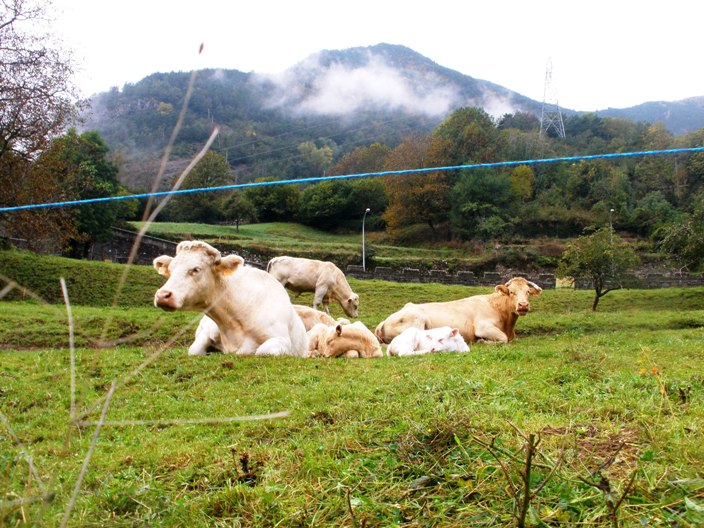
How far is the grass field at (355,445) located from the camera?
7.38 feet

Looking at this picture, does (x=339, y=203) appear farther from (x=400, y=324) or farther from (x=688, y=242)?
(x=400, y=324)

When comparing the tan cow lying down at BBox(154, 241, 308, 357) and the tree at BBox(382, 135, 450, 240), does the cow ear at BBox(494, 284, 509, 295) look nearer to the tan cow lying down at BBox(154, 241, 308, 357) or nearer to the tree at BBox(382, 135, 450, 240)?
the tan cow lying down at BBox(154, 241, 308, 357)

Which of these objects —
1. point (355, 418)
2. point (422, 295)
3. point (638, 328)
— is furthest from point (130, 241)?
point (355, 418)

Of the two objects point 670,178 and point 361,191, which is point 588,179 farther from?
point 361,191

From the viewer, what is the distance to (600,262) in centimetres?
2641

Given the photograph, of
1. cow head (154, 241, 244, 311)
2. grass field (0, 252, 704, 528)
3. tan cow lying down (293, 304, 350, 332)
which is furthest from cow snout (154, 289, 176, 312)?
tan cow lying down (293, 304, 350, 332)

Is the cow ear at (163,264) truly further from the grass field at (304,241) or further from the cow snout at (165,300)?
the grass field at (304,241)

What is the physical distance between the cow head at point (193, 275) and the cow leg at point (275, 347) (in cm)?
91

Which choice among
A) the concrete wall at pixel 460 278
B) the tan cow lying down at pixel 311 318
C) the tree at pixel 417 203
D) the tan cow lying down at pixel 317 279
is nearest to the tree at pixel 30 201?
the tan cow lying down at pixel 317 279

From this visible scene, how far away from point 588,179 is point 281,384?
7498 cm

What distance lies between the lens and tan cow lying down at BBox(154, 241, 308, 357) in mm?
7547

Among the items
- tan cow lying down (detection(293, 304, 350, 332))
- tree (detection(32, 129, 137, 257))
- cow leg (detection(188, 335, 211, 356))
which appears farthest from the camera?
tree (detection(32, 129, 137, 257))

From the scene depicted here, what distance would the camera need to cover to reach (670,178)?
75750 mm

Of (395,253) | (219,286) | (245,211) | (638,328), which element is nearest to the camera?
(219,286)
